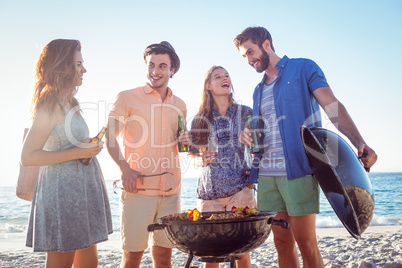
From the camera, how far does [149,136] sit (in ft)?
10.6

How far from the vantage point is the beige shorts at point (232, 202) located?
3.27 metres

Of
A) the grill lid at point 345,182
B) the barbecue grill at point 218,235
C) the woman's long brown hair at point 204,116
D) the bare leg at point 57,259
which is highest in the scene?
the woman's long brown hair at point 204,116

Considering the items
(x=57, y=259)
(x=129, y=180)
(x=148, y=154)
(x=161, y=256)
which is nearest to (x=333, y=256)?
(x=161, y=256)

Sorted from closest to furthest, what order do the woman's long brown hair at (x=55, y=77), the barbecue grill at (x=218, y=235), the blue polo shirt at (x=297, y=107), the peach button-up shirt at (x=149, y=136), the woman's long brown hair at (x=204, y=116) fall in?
the barbecue grill at (x=218, y=235) < the woman's long brown hair at (x=55, y=77) < the blue polo shirt at (x=297, y=107) < the peach button-up shirt at (x=149, y=136) < the woman's long brown hair at (x=204, y=116)

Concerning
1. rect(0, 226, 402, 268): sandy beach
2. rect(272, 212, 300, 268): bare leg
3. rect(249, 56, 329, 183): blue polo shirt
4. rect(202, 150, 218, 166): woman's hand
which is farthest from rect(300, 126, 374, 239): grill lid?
rect(0, 226, 402, 268): sandy beach

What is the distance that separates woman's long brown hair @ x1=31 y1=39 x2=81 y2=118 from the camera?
236 cm

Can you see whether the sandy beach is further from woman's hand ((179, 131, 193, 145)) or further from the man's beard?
the man's beard

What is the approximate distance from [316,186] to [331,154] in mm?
884

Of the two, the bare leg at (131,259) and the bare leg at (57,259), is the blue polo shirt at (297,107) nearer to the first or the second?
the bare leg at (131,259)

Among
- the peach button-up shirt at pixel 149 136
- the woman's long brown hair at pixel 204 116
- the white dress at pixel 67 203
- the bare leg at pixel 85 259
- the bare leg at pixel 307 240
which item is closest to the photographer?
the white dress at pixel 67 203

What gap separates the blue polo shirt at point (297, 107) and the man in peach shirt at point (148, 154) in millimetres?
1128

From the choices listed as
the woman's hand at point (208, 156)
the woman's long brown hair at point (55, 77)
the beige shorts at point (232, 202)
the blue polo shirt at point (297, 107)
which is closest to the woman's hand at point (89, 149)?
the woman's long brown hair at point (55, 77)

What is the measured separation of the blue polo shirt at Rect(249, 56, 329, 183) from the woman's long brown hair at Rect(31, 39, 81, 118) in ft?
6.22

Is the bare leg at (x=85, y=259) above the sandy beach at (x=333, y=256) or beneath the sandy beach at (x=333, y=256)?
above
